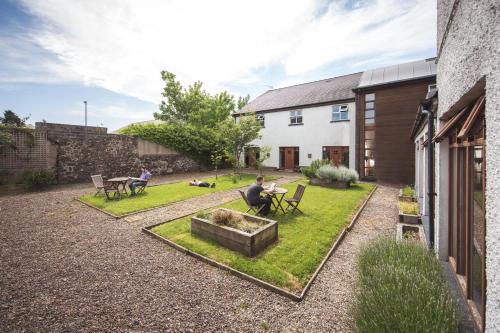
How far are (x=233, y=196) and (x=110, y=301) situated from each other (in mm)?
7510

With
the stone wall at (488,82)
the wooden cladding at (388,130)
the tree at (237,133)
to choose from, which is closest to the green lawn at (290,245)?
the stone wall at (488,82)

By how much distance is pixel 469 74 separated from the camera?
2498 mm

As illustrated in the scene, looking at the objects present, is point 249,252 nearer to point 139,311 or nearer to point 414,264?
point 139,311

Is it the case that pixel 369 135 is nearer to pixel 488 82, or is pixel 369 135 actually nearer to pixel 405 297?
pixel 405 297

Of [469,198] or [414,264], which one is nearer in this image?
[469,198]

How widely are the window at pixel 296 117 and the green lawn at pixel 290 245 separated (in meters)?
13.0

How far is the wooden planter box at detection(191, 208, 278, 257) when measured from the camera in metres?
4.92

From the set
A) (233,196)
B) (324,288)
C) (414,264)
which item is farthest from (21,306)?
(233,196)

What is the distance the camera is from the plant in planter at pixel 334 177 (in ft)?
42.3

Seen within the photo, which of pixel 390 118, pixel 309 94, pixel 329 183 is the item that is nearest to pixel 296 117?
pixel 309 94

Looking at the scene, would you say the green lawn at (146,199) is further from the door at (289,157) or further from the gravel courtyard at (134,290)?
the door at (289,157)

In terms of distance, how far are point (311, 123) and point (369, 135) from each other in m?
5.02

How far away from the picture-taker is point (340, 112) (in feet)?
59.5

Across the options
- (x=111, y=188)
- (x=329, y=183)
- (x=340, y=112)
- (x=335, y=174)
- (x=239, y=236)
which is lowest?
(x=239, y=236)
